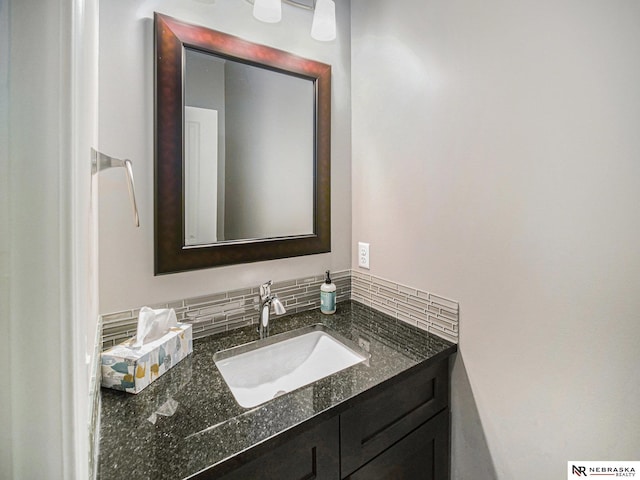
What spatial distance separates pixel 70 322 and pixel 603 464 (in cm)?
120

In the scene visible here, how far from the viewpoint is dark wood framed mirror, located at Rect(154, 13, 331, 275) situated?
110 cm

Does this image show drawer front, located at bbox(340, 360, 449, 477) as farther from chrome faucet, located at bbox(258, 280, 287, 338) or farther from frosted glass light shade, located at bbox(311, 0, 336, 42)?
frosted glass light shade, located at bbox(311, 0, 336, 42)

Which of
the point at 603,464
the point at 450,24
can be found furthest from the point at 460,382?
the point at 450,24

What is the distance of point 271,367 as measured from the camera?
1.20m

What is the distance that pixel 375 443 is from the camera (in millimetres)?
951

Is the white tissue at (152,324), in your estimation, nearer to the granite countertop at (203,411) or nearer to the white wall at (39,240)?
the granite countertop at (203,411)

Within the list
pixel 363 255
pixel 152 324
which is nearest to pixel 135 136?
pixel 152 324

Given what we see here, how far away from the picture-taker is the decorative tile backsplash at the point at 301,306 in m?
1.08

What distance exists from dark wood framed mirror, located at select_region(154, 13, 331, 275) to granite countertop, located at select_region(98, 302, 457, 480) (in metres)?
0.38

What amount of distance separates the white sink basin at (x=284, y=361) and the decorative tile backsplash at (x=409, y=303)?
28cm

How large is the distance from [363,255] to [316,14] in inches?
38.9

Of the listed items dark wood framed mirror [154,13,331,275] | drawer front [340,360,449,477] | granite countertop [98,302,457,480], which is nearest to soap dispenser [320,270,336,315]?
dark wood framed mirror [154,13,331,275]

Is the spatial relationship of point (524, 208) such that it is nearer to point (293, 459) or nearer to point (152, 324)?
point (293, 459)

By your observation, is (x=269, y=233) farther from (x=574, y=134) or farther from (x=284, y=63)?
(x=574, y=134)
